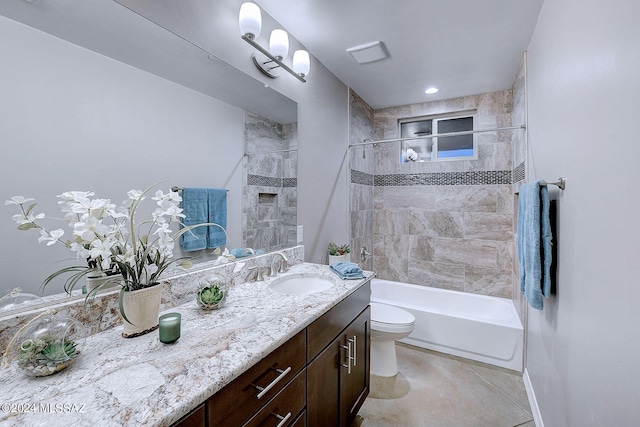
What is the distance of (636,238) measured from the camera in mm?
740

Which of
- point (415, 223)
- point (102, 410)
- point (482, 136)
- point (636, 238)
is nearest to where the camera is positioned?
Result: point (102, 410)

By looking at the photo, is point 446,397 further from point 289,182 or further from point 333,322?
point 289,182

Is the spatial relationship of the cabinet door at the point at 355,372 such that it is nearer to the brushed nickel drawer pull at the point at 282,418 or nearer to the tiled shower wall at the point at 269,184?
the brushed nickel drawer pull at the point at 282,418

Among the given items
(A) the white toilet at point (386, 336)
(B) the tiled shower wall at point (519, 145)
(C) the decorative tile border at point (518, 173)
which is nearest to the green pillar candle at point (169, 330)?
(A) the white toilet at point (386, 336)

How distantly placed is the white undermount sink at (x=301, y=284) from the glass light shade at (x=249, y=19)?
141 centimetres

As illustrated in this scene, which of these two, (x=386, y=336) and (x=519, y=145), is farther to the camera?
(x=519, y=145)

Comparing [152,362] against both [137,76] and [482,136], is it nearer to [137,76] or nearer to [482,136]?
Answer: [137,76]

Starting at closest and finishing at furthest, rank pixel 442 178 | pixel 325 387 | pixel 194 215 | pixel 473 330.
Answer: pixel 325 387 → pixel 194 215 → pixel 473 330 → pixel 442 178

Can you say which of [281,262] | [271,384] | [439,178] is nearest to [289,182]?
[281,262]

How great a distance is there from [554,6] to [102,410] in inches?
96.8

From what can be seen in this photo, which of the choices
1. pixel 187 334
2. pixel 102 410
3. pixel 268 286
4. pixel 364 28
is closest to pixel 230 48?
pixel 364 28

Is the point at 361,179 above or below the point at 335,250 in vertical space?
above

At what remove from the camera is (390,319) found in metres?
2.25

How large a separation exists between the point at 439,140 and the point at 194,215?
3.01m
